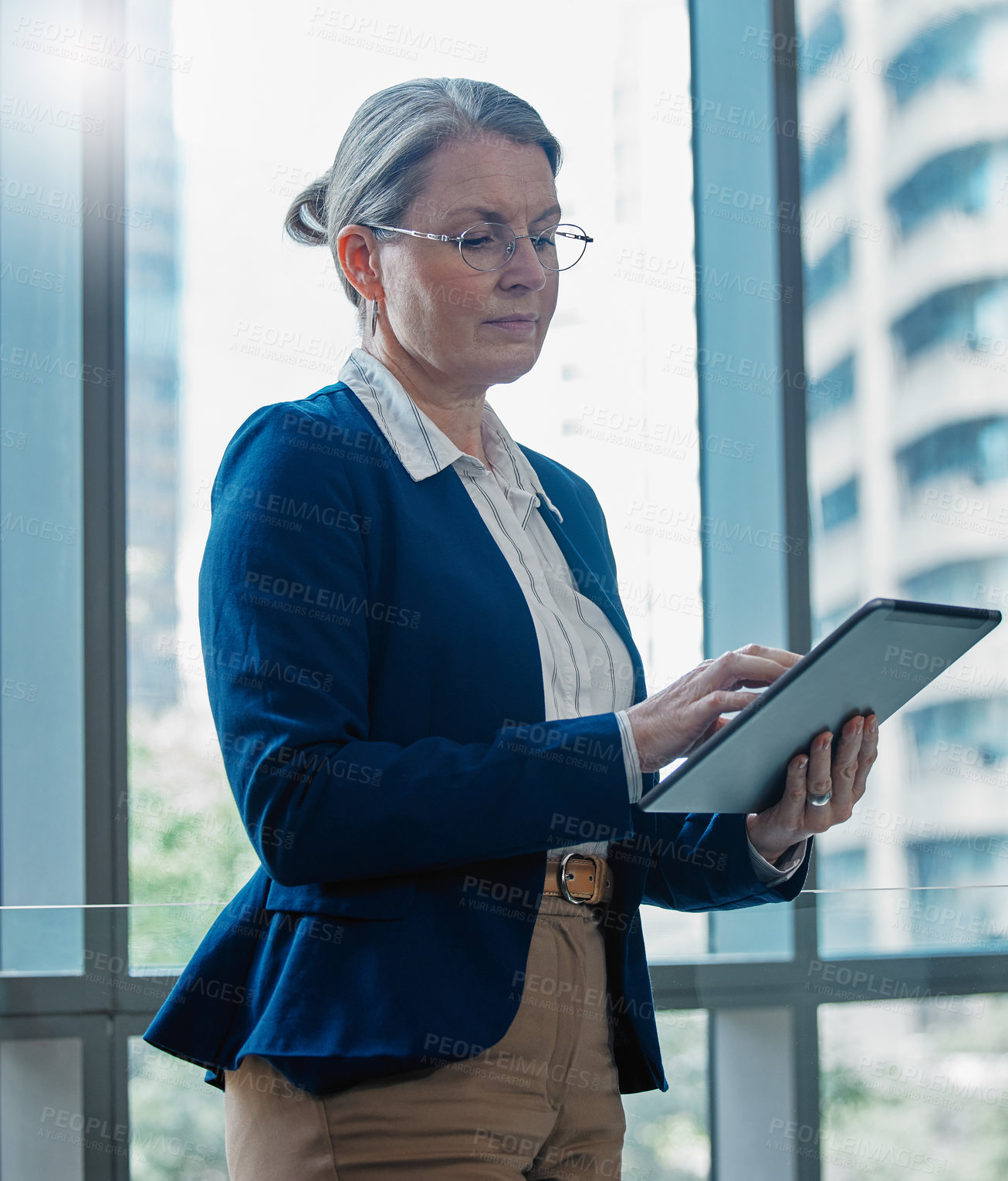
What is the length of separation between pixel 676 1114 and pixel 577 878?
4.00ft

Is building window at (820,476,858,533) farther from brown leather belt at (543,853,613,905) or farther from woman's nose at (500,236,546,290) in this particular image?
brown leather belt at (543,853,613,905)

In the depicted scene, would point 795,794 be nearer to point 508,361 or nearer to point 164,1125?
point 508,361

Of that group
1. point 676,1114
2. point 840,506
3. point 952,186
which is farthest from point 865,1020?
point 952,186

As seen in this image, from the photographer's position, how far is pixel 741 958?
6.54 feet

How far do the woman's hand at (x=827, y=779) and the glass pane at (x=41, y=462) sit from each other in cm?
141

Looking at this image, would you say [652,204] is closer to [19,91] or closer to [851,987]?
[19,91]

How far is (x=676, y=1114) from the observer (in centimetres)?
197

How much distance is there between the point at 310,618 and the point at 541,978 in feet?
1.22

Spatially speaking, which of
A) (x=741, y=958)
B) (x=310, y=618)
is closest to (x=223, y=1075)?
(x=310, y=618)

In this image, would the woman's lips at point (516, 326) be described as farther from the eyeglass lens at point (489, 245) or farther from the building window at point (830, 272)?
the building window at point (830, 272)

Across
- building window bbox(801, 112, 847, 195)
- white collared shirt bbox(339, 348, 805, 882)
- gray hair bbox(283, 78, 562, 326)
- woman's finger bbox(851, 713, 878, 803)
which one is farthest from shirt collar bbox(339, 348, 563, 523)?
building window bbox(801, 112, 847, 195)

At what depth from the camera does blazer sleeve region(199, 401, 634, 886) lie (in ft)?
2.78

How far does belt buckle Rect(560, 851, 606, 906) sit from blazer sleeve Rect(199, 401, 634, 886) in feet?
0.37

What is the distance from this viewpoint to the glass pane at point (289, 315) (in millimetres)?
1999
